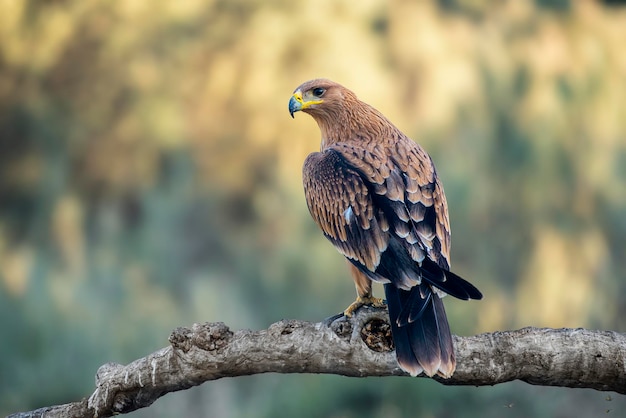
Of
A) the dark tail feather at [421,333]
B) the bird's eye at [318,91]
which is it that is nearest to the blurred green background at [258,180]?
the bird's eye at [318,91]

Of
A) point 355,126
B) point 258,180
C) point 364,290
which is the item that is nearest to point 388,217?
point 364,290

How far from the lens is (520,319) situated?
5.36m

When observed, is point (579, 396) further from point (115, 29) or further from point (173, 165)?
point (115, 29)

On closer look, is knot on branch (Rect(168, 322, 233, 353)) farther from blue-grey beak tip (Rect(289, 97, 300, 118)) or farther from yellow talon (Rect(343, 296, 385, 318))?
blue-grey beak tip (Rect(289, 97, 300, 118))

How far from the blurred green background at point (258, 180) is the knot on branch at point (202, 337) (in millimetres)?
2435

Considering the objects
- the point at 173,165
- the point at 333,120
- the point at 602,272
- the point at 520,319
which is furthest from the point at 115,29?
the point at 602,272

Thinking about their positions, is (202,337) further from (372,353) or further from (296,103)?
(296,103)

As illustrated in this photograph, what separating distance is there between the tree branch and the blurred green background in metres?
2.42

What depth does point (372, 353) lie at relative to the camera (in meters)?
2.69

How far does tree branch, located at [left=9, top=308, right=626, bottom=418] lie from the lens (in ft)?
8.86

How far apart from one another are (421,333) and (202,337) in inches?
28.1

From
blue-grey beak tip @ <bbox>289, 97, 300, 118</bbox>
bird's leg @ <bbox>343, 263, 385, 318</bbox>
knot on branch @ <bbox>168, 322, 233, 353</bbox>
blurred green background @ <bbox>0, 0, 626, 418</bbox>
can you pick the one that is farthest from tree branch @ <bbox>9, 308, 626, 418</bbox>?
blurred green background @ <bbox>0, 0, 626, 418</bbox>

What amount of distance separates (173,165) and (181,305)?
0.88 metres

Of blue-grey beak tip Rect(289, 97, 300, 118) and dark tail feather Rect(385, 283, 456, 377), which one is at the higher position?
blue-grey beak tip Rect(289, 97, 300, 118)
